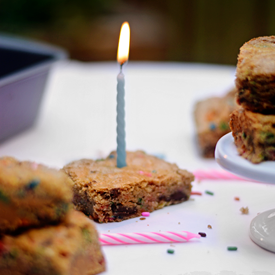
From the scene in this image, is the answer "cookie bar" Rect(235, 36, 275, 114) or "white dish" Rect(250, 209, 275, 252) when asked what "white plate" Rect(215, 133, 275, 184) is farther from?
"white dish" Rect(250, 209, 275, 252)

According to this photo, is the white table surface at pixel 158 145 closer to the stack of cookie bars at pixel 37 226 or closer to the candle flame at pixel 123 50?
the stack of cookie bars at pixel 37 226

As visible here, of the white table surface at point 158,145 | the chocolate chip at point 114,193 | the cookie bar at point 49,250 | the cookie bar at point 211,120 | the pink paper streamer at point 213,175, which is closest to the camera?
the cookie bar at point 49,250

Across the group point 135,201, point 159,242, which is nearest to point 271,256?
point 159,242

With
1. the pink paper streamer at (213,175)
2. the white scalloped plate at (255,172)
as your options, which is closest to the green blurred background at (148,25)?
the pink paper streamer at (213,175)

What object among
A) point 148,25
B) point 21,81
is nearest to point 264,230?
point 21,81

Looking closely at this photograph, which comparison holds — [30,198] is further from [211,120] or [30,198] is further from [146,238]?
[211,120]

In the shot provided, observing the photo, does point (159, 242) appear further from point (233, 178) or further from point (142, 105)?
point (142, 105)
